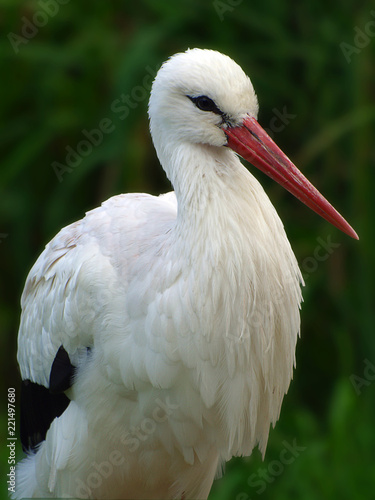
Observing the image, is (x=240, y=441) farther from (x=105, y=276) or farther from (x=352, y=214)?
(x=352, y=214)

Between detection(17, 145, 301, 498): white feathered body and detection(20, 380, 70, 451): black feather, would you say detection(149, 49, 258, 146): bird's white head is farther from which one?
detection(20, 380, 70, 451): black feather

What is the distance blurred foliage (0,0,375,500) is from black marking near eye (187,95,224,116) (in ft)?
5.43

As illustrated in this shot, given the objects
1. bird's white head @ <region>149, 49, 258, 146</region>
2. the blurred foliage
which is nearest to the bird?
bird's white head @ <region>149, 49, 258, 146</region>

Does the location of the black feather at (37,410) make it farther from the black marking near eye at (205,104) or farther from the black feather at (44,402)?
the black marking near eye at (205,104)

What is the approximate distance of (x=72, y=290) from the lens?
2.13 meters

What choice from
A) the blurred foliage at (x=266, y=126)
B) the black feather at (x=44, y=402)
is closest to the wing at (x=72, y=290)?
the black feather at (x=44, y=402)

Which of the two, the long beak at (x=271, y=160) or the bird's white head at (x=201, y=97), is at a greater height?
the bird's white head at (x=201, y=97)

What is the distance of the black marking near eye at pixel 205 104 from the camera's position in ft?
6.34

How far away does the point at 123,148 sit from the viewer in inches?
145

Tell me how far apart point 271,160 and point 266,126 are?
72.4 inches

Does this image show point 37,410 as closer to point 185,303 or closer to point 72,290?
point 72,290

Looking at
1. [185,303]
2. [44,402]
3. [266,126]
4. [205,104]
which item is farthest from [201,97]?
[266,126]

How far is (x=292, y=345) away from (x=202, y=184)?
1.52 ft

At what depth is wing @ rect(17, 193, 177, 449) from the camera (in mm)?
2068
